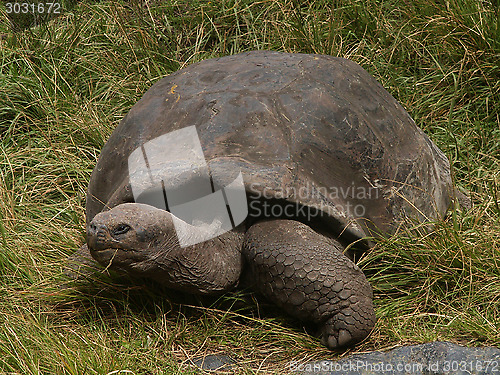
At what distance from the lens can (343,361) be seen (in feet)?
9.05

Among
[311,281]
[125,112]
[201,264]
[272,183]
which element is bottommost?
[311,281]

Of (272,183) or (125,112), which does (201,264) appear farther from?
(125,112)

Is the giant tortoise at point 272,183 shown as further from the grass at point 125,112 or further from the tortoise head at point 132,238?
the grass at point 125,112

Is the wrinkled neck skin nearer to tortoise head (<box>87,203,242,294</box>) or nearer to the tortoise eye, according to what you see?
tortoise head (<box>87,203,242,294</box>)

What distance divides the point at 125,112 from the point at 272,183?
1996mm

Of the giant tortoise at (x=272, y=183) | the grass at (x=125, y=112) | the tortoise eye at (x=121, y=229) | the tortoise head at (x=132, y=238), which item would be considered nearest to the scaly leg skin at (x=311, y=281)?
the giant tortoise at (x=272, y=183)

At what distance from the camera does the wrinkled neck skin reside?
2.74 m

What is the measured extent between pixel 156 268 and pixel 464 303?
53.4 inches

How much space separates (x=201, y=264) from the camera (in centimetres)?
282

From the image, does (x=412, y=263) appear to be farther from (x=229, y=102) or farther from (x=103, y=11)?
(x=103, y=11)

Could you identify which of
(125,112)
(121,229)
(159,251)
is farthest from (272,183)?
(125,112)

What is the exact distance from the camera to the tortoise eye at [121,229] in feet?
8.45

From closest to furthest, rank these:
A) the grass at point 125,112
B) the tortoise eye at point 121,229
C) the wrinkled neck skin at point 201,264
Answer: the tortoise eye at point 121,229, the wrinkled neck skin at point 201,264, the grass at point 125,112

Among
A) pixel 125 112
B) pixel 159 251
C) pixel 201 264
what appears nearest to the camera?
pixel 159 251
